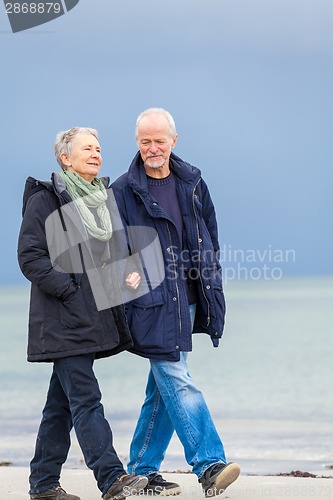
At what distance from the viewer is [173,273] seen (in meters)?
5.00

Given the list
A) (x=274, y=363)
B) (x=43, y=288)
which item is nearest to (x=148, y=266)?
(x=43, y=288)

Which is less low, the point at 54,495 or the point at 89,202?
the point at 89,202

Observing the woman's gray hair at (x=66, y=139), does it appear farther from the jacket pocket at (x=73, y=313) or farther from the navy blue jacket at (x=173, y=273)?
the jacket pocket at (x=73, y=313)

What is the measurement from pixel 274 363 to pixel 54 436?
17018 mm

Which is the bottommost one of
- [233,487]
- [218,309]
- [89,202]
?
[233,487]

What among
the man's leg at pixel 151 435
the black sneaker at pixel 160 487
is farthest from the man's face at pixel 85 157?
the black sneaker at pixel 160 487

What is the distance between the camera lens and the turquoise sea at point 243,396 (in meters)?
8.66

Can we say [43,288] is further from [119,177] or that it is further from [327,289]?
[327,289]

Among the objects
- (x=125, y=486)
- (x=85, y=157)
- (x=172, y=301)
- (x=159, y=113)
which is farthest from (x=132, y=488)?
(x=159, y=113)

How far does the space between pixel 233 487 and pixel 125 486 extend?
2.77ft

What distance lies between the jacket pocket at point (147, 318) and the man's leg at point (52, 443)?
447 millimetres

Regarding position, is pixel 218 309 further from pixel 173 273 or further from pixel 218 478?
pixel 218 478

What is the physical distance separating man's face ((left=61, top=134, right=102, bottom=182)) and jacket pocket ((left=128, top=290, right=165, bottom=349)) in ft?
2.15

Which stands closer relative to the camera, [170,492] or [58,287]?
[58,287]
